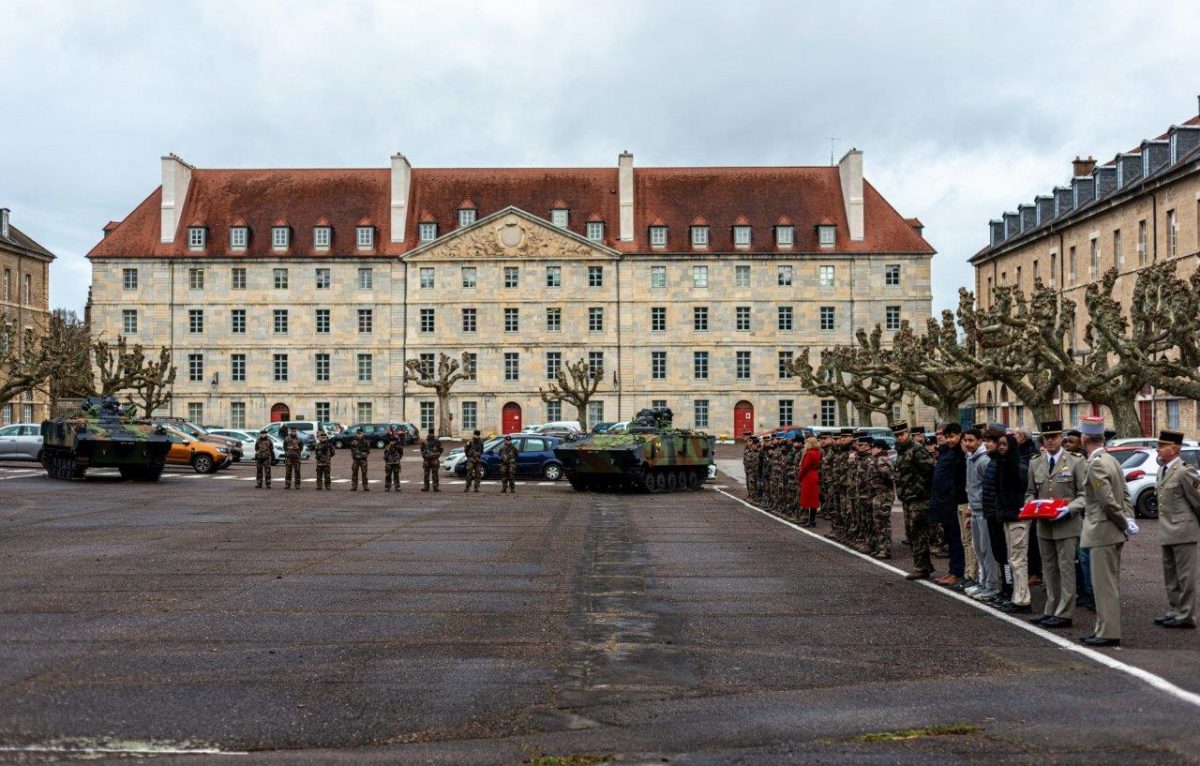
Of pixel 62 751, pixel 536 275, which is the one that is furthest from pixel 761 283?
pixel 62 751

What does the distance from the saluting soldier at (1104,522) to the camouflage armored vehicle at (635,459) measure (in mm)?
22819

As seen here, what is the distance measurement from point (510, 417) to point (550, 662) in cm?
6734

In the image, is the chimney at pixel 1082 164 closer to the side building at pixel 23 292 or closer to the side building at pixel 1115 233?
the side building at pixel 1115 233

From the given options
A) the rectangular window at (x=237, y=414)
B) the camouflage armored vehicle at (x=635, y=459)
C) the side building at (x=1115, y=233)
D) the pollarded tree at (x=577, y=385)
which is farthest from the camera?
the rectangular window at (x=237, y=414)

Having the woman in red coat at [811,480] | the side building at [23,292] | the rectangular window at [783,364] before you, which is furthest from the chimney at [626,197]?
the woman in red coat at [811,480]

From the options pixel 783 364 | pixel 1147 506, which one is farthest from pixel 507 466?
pixel 783 364

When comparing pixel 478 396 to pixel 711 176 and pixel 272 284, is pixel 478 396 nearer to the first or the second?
pixel 272 284

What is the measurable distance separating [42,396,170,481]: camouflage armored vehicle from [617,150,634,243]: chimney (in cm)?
4339

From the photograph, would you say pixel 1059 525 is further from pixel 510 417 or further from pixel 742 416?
pixel 510 417

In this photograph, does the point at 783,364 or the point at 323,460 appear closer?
the point at 323,460

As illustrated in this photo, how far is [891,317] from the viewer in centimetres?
7625

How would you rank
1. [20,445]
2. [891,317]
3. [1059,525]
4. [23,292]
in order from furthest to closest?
[891,317]
[23,292]
[20,445]
[1059,525]

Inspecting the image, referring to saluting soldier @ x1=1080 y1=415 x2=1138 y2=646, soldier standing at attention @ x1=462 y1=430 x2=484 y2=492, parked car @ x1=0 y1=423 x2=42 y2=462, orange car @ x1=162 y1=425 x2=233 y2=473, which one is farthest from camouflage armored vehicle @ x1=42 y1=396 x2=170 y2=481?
saluting soldier @ x1=1080 y1=415 x2=1138 y2=646

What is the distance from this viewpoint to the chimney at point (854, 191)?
7688 cm
